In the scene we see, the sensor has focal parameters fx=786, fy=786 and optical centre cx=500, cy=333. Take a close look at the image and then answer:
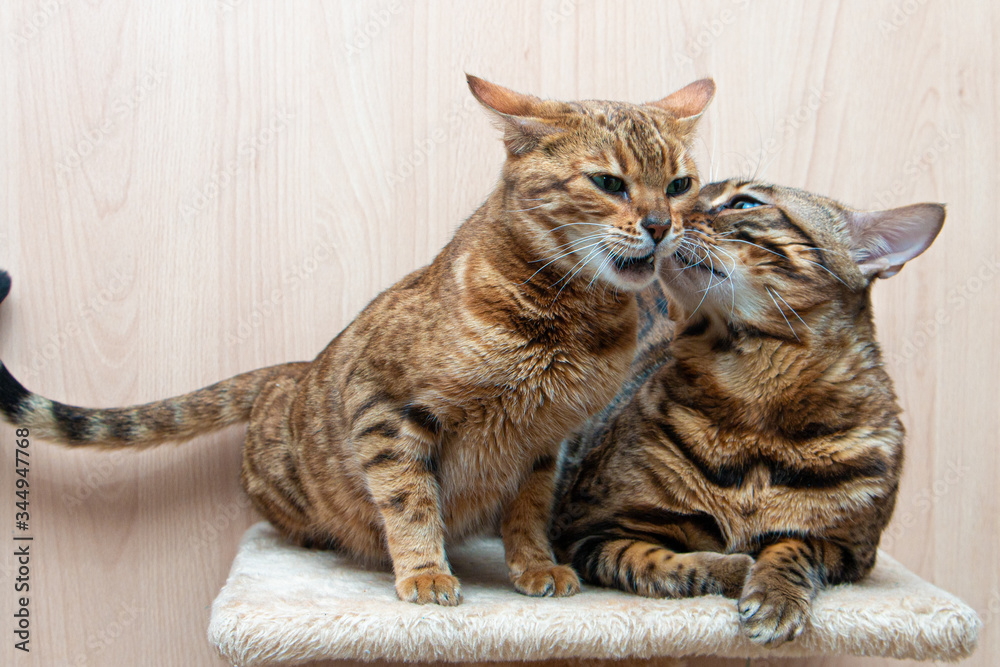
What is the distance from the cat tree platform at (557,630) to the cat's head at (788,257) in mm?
551

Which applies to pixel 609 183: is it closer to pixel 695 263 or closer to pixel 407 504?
pixel 695 263

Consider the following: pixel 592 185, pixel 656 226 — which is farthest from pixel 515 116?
pixel 656 226

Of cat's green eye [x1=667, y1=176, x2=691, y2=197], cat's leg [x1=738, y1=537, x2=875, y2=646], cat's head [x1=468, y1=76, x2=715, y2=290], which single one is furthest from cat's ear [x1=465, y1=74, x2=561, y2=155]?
cat's leg [x1=738, y1=537, x2=875, y2=646]

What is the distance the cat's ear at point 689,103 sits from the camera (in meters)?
1.69

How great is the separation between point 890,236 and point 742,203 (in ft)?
0.99

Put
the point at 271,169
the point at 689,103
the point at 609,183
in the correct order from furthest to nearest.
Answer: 1. the point at 271,169
2. the point at 689,103
3. the point at 609,183

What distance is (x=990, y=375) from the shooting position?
7.58ft

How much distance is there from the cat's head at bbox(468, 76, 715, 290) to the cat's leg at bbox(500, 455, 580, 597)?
0.47 metres

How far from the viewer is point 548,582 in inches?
59.0

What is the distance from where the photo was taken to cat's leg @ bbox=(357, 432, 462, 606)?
4.82ft

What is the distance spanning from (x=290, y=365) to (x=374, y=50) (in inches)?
35.0

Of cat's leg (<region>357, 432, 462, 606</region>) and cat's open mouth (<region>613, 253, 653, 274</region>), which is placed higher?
cat's open mouth (<region>613, 253, 653, 274</region>)

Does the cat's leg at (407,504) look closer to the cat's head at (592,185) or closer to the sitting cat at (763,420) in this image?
the sitting cat at (763,420)

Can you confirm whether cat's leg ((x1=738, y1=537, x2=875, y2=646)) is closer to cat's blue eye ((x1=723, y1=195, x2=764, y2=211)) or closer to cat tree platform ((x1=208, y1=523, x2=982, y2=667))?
cat tree platform ((x1=208, y1=523, x2=982, y2=667))
